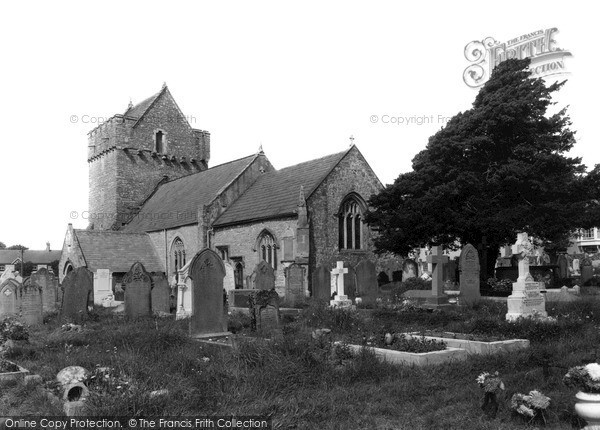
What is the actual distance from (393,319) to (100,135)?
33.1 meters

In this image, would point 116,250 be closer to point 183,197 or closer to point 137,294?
point 183,197

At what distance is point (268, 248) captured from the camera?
2678cm

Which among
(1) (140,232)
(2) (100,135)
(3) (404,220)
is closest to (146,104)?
(2) (100,135)

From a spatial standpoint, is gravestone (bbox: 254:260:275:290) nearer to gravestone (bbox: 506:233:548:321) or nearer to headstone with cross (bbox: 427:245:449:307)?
headstone with cross (bbox: 427:245:449:307)

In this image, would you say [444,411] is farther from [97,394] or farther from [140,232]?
[140,232]

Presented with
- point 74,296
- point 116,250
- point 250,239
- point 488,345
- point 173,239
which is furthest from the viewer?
point 173,239

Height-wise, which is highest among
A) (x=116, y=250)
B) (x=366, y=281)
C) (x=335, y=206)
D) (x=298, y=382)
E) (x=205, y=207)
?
(x=205, y=207)

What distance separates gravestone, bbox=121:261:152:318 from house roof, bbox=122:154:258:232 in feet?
46.5

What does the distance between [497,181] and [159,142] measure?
2585 cm

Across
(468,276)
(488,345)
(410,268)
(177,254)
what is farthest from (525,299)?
(177,254)

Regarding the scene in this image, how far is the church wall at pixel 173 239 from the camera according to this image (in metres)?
30.5

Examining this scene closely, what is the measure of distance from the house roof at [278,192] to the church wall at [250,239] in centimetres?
36

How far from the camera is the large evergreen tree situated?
70.5ft

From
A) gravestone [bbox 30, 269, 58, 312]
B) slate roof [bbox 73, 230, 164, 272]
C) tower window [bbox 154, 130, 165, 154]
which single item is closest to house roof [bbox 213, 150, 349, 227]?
slate roof [bbox 73, 230, 164, 272]
